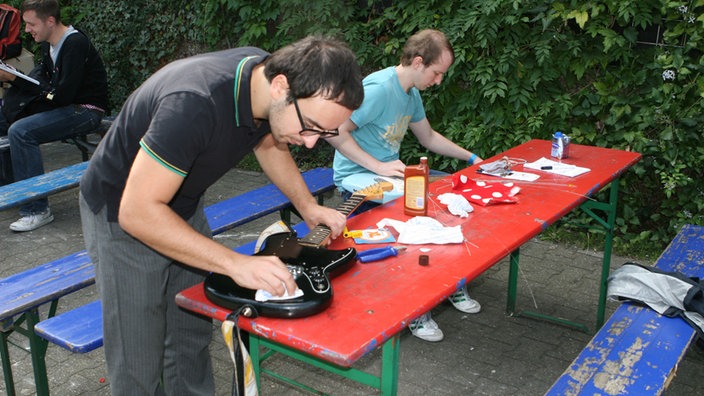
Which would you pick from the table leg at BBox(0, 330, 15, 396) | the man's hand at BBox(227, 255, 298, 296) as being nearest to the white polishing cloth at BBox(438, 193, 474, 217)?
the man's hand at BBox(227, 255, 298, 296)

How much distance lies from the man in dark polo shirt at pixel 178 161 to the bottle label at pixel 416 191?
850 mm

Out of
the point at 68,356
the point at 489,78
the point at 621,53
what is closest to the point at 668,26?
the point at 621,53

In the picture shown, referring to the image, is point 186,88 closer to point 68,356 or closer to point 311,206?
point 311,206

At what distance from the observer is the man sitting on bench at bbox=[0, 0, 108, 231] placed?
5.62m

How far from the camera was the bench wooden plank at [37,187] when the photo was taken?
462 cm

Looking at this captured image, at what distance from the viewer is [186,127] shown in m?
1.92

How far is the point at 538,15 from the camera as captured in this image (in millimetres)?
5098

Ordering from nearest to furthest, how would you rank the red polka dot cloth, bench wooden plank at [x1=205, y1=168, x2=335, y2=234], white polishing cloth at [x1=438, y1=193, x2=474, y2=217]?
white polishing cloth at [x1=438, y1=193, x2=474, y2=217] → the red polka dot cloth → bench wooden plank at [x1=205, y1=168, x2=335, y2=234]

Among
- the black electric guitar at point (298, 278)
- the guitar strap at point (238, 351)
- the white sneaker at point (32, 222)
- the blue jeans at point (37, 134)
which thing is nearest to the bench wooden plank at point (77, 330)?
the black electric guitar at point (298, 278)

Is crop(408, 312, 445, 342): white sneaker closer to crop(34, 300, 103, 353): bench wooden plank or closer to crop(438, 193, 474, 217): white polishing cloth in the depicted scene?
crop(438, 193, 474, 217): white polishing cloth

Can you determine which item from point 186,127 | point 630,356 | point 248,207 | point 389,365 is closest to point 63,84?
point 248,207

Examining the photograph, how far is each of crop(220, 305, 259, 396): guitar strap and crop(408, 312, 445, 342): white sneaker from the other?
Result: 1905mm

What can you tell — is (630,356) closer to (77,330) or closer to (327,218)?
(327,218)

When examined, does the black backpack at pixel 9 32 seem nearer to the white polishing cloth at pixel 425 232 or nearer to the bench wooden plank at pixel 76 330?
the bench wooden plank at pixel 76 330
